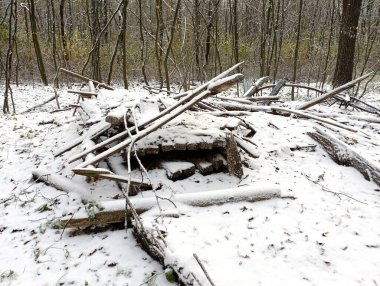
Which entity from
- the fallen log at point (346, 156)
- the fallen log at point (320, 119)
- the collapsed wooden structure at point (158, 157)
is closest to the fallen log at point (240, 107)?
the fallen log at point (320, 119)

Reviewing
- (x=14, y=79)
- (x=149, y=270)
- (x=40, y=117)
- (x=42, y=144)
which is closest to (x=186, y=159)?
(x=149, y=270)

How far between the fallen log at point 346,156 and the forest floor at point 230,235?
0.33 ft

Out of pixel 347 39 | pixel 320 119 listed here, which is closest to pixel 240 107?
pixel 320 119

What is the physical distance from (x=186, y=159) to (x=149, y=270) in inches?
59.7

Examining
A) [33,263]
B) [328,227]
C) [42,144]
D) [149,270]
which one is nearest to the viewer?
[149,270]

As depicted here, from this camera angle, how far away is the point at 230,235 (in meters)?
2.63

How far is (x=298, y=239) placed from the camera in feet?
8.51

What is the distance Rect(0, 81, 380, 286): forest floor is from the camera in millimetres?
2271

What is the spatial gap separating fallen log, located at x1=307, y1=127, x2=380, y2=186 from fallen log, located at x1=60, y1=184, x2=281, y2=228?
135 cm

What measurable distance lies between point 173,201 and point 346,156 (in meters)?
2.52

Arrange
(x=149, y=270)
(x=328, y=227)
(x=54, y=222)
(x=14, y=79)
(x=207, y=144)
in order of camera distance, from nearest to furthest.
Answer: (x=149, y=270) → (x=328, y=227) → (x=54, y=222) → (x=207, y=144) → (x=14, y=79)

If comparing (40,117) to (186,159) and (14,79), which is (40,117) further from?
(14,79)

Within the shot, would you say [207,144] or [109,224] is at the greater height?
[207,144]

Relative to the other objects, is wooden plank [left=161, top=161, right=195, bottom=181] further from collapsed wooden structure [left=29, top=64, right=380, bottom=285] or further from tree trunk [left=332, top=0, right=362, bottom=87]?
tree trunk [left=332, top=0, right=362, bottom=87]
